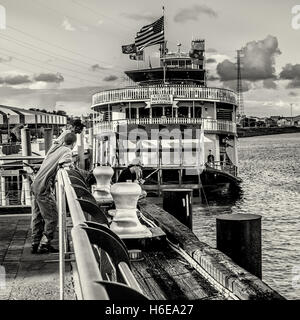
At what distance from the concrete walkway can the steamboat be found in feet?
54.8

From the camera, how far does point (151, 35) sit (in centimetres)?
2908

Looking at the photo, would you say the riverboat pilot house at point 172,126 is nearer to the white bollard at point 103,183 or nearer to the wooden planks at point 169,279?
the white bollard at point 103,183

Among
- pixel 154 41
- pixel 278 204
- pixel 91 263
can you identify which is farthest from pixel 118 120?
pixel 91 263

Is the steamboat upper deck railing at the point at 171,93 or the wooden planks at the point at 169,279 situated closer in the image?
the wooden planks at the point at 169,279

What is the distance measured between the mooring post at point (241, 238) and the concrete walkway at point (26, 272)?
1417 millimetres

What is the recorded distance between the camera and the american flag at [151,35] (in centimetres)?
2869

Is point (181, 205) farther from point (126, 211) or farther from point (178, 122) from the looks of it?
point (178, 122)

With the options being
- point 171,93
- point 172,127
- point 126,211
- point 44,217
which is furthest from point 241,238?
point 171,93

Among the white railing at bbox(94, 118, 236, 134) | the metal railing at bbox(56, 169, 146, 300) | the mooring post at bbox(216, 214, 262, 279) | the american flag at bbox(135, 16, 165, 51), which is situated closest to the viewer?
the metal railing at bbox(56, 169, 146, 300)

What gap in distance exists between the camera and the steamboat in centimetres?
2475

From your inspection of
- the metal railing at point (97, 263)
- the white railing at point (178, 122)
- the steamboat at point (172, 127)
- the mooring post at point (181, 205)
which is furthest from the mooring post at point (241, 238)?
the white railing at point (178, 122)

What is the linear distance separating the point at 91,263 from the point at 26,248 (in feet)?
13.1

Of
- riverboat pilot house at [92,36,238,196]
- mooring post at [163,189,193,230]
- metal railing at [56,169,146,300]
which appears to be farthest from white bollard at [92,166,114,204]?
riverboat pilot house at [92,36,238,196]

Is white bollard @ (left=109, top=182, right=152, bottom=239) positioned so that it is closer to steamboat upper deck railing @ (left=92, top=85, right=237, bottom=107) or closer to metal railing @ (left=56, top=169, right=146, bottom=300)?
metal railing @ (left=56, top=169, right=146, bottom=300)
